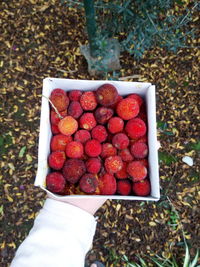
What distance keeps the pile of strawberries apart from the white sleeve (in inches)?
3.1

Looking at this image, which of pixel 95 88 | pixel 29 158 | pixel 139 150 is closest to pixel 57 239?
pixel 139 150

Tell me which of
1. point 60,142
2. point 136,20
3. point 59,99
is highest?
point 136,20

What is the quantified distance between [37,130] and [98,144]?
0.87 m

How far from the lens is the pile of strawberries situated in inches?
38.8

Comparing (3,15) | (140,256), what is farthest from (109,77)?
(140,256)

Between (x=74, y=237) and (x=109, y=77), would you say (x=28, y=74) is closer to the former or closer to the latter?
(x=109, y=77)

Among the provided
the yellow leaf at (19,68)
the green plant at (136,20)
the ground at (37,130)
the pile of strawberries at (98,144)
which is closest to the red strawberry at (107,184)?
the pile of strawberries at (98,144)

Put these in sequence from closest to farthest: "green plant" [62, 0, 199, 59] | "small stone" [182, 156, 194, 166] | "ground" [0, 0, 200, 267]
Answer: "green plant" [62, 0, 199, 59]
"ground" [0, 0, 200, 267]
"small stone" [182, 156, 194, 166]

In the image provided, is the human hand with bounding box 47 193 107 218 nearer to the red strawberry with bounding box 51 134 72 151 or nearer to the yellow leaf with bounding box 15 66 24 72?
the red strawberry with bounding box 51 134 72 151

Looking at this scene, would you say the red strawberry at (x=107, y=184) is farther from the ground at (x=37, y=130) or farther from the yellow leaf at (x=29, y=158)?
the yellow leaf at (x=29, y=158)

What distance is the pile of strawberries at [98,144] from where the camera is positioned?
985 millimetres

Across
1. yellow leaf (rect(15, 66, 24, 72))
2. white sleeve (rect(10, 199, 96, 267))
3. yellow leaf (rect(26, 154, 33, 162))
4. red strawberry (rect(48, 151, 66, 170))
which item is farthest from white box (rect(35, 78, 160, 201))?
yellow leaf (rect(15, 66, 24, 72))

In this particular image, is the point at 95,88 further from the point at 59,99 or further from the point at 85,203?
the point at 85,203

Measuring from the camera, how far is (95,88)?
1.09 metres
